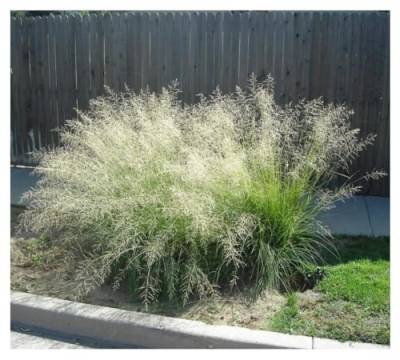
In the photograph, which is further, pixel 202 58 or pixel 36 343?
pixel 202 58

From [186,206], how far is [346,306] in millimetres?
1261

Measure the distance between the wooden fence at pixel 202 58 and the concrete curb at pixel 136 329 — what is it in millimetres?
3518

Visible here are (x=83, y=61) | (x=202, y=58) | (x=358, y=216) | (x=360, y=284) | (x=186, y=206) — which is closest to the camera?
(x=186, y=206)

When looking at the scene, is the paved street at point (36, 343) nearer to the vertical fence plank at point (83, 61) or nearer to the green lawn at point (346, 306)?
the green lawn at point (346, 306)

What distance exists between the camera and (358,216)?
213 inches

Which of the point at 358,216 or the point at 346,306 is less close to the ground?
the point at 358,216

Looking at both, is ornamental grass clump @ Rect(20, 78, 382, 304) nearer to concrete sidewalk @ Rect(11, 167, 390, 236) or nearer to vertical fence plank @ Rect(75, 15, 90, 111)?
concrete sidewalk @ Rect(11, 167, 390, 236)

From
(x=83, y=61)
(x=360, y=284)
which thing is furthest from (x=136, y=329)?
(x=83, y=61)

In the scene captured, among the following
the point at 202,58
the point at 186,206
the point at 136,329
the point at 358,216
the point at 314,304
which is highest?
the point at 202,58

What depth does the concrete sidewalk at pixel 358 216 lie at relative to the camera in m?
5.01

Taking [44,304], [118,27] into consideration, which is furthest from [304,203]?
[118,27]

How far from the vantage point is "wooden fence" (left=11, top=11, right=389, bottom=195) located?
597 centimetres

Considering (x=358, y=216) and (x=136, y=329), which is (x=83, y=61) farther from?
(x=136, y=329)

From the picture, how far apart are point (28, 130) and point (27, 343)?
4.68 meters
